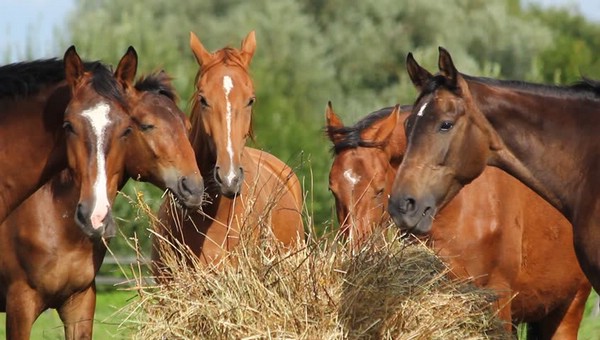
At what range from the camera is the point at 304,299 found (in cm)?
585

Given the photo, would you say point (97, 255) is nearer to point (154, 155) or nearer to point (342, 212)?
point (154, 155)

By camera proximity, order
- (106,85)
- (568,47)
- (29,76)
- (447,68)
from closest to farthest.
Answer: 1. (447,68)
2. (106,85)
3. (29,76)
4. (568,47)

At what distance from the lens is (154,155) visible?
6.82m

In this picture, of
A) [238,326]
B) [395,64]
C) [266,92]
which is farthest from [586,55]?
[238,326]

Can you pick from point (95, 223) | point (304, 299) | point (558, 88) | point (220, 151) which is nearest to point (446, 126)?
point (558, 88)

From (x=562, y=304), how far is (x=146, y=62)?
16763 mm

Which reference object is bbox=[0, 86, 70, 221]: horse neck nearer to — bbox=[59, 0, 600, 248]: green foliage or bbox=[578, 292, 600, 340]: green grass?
bbox=[578, 292, 600, 340]: green grass

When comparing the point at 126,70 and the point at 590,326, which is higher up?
the point at 126,70

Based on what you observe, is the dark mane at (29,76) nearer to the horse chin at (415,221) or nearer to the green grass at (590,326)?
the horse chin at (415,221)

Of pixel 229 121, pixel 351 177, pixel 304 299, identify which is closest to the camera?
pixel 304 299

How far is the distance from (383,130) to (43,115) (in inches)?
98.4

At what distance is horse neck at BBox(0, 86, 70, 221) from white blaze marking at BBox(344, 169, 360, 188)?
202 centimetres

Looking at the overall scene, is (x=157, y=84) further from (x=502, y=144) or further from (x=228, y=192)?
(x=502, y=144)

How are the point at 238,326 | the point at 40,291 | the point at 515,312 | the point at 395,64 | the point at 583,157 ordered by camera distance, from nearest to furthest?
the point at 238,326 < the point at 583,157 < the point at 40,291 < the point at 515,312 < the point at 395,64
